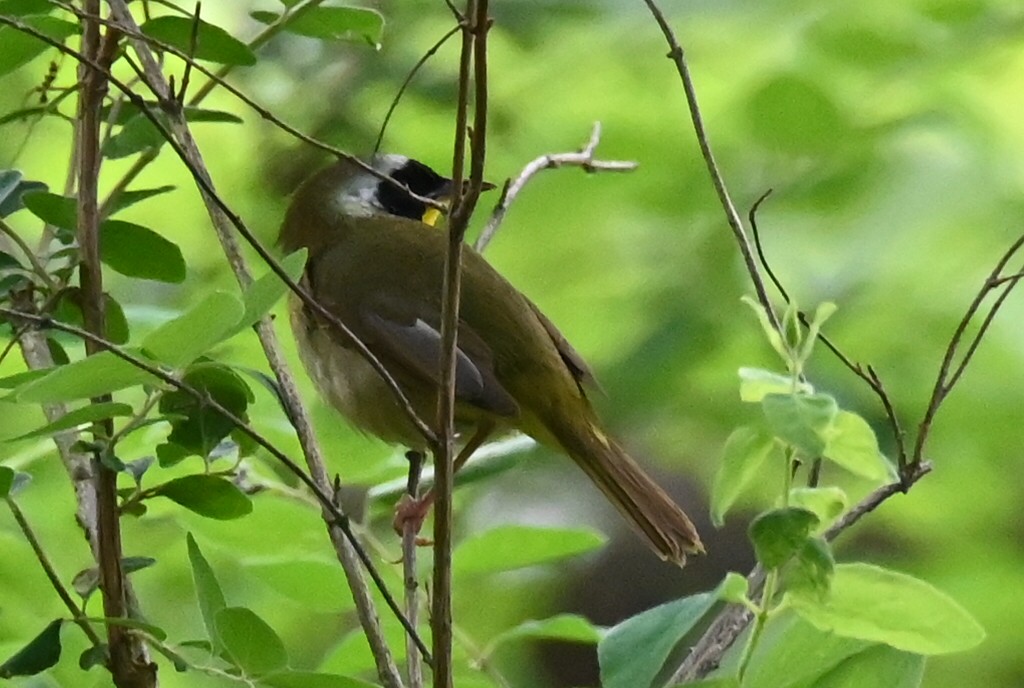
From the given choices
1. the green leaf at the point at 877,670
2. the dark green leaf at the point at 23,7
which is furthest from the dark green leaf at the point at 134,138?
the green leaf at the point at 877,670

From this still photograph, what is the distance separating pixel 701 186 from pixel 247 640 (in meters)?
1.39

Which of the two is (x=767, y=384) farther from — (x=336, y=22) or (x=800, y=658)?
(x=336, y=22)

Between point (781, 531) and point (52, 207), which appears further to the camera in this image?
point (52, 207)

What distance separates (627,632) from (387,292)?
5.26 ft

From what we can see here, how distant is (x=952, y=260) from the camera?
2.25 meters

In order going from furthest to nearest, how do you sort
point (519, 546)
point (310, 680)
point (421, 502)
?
point (421, 502)
point (519, 546)
point (310, 680)

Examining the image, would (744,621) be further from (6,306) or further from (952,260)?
(952,260)

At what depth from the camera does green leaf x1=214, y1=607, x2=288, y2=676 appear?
1060 mm

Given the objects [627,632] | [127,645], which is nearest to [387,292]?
[127,645]

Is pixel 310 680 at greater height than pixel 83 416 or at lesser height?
lesser

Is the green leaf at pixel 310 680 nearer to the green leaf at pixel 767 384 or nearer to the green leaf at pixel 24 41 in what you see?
the green leaf at pixel 767 384

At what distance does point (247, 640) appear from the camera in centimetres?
106

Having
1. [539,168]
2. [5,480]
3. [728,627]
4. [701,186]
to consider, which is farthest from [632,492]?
[5,480]

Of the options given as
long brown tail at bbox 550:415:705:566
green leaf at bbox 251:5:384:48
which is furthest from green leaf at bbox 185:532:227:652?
long brown tail at bbox 550:415:705:566
